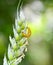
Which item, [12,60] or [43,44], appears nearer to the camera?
[12,60]

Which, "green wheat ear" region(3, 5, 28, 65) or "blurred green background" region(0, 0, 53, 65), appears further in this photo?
"blurred green background" region(0, 0, 53, 65)

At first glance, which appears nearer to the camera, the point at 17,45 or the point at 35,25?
the point at 17,45

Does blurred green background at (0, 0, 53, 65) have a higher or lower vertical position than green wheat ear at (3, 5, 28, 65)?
higher

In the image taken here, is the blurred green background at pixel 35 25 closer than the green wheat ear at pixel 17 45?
No

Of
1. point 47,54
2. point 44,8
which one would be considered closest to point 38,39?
point 47,54

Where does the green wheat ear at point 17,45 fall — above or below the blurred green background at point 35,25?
below

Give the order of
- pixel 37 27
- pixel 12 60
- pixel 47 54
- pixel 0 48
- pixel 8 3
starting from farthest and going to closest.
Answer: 1. pixel 47 54
2. pixel 37 27
3. pixel 8 3
4. pixel 0 48
5. pixel 12 60

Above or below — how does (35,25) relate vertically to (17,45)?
above

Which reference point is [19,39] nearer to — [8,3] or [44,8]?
[8,3]
